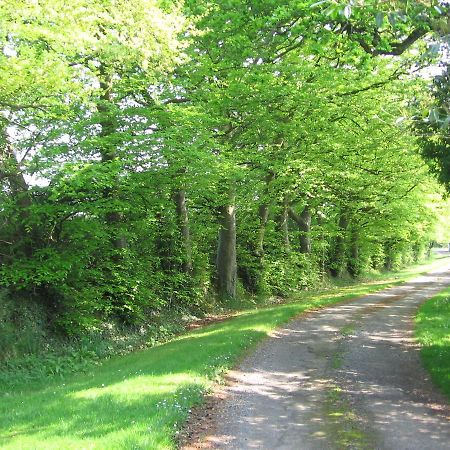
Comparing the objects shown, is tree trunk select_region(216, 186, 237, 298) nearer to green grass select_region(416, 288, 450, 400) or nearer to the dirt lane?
green grass select_region(416, 288, 450, 400)

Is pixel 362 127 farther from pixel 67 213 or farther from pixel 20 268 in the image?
pixel 20 268

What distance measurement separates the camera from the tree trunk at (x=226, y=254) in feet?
76.4

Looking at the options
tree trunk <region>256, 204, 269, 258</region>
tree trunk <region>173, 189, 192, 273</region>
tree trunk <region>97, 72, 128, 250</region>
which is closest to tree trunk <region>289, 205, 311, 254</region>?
tree trunk <region>256, 204, 269, 258</region>

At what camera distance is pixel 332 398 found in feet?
27.9

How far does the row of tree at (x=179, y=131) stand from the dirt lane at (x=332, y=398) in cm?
457

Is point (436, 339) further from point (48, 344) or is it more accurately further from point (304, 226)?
point (304, 226)

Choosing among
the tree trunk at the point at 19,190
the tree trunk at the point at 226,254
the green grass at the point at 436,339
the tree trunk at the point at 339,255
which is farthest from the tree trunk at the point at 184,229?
the tree trunk at the point at 339,255

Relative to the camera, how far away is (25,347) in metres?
13.5

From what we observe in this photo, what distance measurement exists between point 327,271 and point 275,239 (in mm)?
10488

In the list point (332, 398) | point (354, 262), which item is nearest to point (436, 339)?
point (332, 398)

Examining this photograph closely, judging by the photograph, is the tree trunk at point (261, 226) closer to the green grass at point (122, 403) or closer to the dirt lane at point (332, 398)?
the dirt lane at point (332, 398)

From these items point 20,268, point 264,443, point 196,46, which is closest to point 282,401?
point 264,443

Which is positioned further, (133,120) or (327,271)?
(327,271)

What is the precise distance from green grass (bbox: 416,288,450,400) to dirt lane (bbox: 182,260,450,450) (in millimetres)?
272
